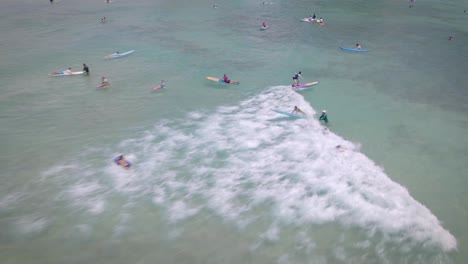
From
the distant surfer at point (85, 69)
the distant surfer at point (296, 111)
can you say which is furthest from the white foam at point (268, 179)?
the distant surfer at point (85, 69)

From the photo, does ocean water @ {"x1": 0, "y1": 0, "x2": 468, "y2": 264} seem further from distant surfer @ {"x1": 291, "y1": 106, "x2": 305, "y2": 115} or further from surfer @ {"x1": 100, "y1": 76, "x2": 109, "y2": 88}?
surfer @ {"x1": 100, "y1": 76, "x2": 109, "y2": 88}

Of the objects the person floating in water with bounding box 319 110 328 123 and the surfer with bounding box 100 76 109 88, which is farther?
the surfer with bounding box 100 76 109 88

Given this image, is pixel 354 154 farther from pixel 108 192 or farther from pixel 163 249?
pixel 108 192

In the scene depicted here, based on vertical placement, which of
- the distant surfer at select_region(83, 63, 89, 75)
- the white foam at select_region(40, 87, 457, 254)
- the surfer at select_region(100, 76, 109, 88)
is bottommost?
the white foam at select_region(40, 87, 457, 254)

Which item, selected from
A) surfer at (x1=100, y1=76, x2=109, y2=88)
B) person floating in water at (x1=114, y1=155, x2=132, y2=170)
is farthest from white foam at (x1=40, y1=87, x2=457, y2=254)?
surfer at (x1=100, y1=76, x2=109, y2=88)

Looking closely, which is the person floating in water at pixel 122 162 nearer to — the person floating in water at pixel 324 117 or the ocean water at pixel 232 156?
the ocean water at pixel 232 156

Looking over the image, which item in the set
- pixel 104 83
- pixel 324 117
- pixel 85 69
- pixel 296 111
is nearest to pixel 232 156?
pixel 296 111
